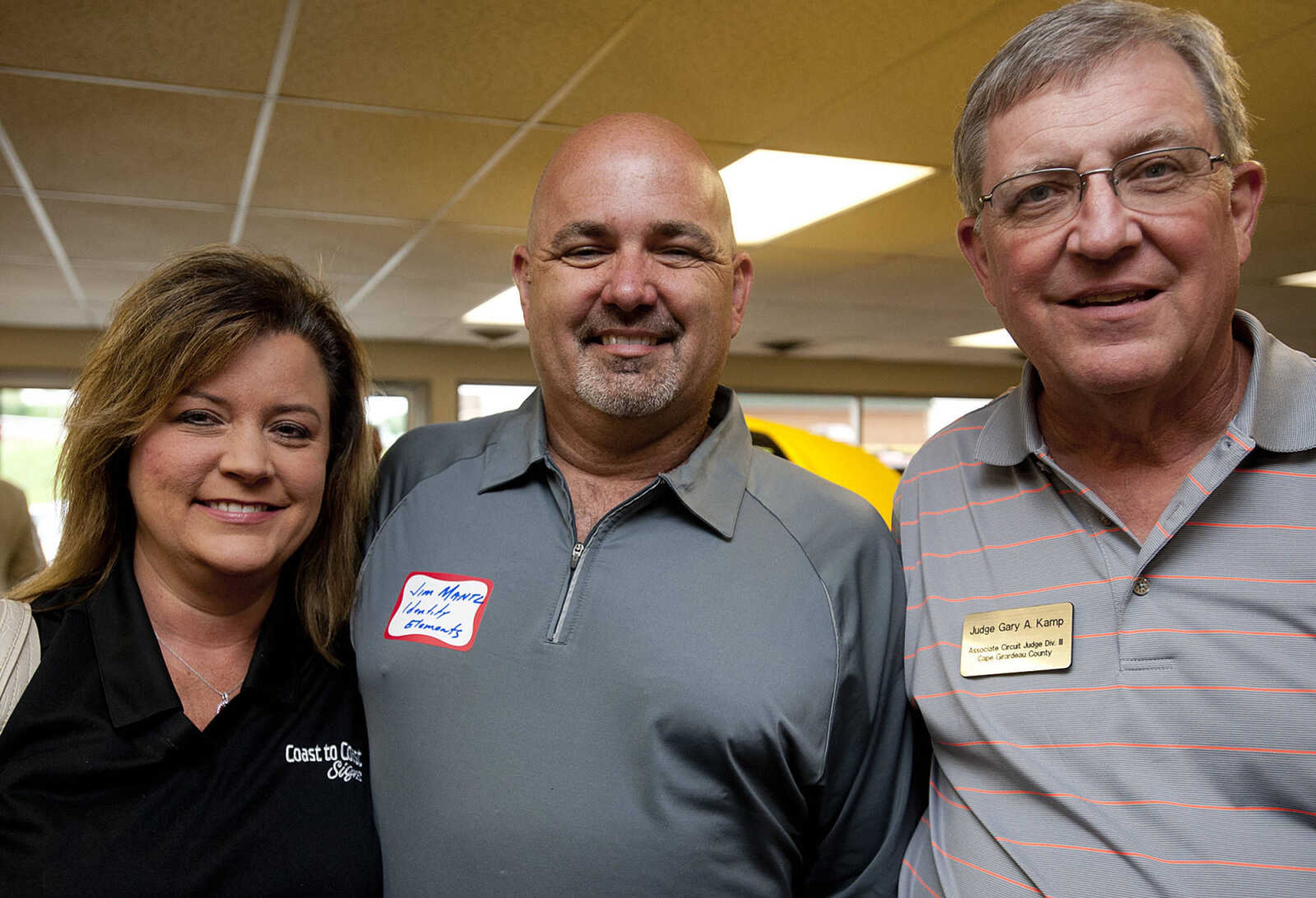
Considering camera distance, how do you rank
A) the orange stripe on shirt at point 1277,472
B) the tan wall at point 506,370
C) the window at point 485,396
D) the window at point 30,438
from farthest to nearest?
the window at point 485,396 → the window at point 30,438 → the tan wall at point 506,370 → the orange stripe on shirt at point 1277,472

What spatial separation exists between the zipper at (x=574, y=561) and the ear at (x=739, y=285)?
34 centimetres

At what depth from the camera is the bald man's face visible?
157 centimetres

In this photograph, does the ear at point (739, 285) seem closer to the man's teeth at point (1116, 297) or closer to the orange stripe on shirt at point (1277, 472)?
the man's teeth at point (1116, 297)

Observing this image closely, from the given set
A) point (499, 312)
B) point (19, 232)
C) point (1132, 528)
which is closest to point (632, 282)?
point (1132, 528)

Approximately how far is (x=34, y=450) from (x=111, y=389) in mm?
8684

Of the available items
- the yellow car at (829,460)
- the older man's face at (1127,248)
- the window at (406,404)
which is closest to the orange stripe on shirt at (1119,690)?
the older man's face at (1127,248)

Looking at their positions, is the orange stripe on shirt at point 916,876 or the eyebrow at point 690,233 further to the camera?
the eyebrow at point 690,233

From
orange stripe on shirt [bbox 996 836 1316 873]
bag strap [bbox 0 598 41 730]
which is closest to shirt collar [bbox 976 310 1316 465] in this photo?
orange stripe on shirt [bbox 996 836 1316 873]

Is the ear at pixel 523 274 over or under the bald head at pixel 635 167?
under

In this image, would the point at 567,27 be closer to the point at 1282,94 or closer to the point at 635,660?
the point at 635,660

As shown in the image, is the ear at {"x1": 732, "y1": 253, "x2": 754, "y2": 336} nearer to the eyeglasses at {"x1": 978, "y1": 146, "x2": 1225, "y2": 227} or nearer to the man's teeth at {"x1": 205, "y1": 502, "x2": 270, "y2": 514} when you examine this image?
the eyeglasses at {"x1": 978, "y1": 146, "x2": 1225, "y2": 227}

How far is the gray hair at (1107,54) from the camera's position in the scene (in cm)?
129

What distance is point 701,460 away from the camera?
160 centimetres

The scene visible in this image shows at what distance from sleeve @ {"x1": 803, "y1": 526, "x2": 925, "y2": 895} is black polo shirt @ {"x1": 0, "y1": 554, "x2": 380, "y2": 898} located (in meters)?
0.65
